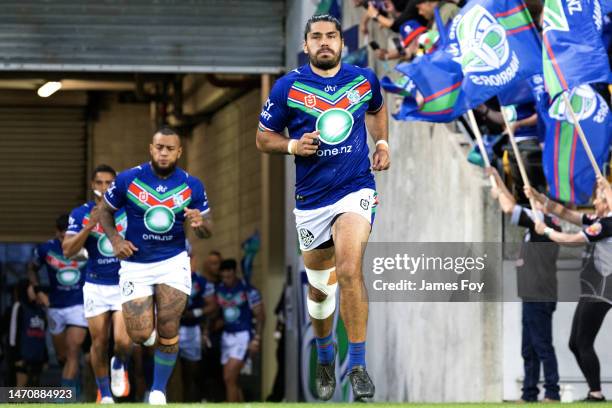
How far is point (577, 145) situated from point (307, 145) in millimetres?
4989

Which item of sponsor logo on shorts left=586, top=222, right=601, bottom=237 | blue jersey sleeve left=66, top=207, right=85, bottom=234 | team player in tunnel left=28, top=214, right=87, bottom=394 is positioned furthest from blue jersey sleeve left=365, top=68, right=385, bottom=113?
team player in tunnel left=28, top=214, right=87, bottom=394

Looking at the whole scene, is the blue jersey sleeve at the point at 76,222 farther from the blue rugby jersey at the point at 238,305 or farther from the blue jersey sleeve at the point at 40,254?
the blue rugby jersey at the point at 238,305

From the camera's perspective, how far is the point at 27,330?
23.7 m

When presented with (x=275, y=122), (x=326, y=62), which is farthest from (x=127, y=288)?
(x=326, y=62)

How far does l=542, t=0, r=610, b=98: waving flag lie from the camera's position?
13.3 meters

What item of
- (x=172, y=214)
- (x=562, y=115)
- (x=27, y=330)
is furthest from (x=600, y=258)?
(x=27, y=330)

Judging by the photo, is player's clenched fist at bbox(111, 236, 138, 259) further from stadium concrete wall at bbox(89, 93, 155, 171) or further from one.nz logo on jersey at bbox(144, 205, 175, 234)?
stadium concrete wall at bbox(89, 93, 155, 171)

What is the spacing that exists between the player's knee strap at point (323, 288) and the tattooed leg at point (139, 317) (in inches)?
100

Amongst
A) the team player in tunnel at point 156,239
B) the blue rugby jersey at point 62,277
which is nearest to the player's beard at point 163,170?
the team player in tunnel at point 156,239

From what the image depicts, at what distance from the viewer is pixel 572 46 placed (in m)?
13.4

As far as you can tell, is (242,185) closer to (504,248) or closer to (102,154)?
(102,154)

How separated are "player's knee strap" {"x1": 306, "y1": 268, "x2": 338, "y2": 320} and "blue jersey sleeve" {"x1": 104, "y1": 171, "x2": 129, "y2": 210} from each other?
2815 mm

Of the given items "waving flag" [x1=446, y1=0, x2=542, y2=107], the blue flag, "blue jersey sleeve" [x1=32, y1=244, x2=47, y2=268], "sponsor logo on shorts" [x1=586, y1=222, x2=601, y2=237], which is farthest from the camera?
"blue jersey sleeve" [x1=32, y1=244, x2=47, y2=268]

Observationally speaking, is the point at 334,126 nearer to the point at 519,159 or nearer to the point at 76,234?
the point at 519,159
